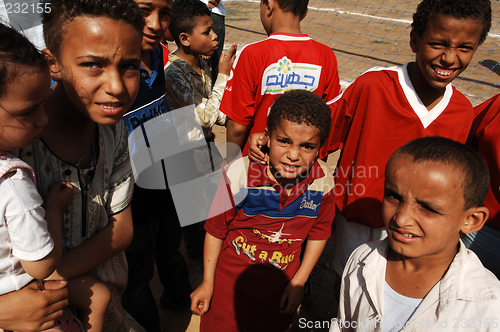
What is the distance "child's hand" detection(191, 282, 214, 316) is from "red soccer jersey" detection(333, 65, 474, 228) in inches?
36.0

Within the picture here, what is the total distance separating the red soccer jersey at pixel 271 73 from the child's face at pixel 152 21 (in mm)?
610

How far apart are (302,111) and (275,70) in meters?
0.67

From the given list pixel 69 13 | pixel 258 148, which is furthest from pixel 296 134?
pixel 69 13

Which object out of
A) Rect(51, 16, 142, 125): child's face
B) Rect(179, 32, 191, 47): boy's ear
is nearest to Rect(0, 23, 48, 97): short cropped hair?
Rect(51, 16, 142, 125): child's face

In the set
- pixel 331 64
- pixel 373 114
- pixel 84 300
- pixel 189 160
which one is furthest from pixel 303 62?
pixel 84 300

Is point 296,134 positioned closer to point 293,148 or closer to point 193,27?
point 293,148

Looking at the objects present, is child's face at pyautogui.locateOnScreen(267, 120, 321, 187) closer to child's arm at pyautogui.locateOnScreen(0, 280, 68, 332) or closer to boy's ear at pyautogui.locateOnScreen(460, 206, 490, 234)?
boy's ear at pyautogui.locateOnScreen(460, 206, 490, 234)

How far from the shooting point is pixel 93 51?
3.35 ft

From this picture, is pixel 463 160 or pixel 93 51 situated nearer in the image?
pixel 93 51

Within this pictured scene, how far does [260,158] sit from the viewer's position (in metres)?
1.76

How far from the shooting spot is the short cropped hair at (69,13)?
101 centimetres

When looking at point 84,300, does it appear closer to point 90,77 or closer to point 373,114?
point 90,77

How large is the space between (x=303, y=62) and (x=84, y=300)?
1.91 metres

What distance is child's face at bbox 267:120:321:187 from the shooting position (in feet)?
5.44
